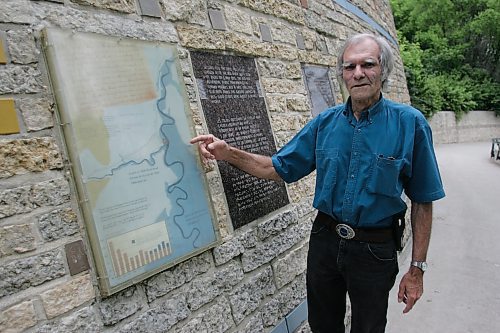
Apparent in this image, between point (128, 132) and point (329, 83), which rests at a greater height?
point (329, 83)

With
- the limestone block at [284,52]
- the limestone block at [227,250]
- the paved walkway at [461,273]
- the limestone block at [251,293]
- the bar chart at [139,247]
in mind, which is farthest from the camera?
the paved walkway at [461,273]

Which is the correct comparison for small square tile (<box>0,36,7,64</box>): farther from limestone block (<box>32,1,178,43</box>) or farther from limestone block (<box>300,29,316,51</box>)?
limestone block (<box>300,29,316,51</box>)

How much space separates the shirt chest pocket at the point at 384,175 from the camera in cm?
214

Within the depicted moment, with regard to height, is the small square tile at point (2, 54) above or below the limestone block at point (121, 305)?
above

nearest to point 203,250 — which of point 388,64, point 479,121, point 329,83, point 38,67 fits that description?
point 38,67

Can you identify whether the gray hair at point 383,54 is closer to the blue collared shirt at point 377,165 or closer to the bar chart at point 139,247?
the blue collared shirt at point 377,165

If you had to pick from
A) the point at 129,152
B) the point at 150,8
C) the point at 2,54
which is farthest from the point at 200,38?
the point at 2,54

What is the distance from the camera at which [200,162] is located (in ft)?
7.62

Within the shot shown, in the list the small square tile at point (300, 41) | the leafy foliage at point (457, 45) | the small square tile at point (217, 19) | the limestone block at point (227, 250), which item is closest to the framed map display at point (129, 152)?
the limestone block at point (227, 250)

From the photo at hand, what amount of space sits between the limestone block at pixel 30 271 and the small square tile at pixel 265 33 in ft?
7.22

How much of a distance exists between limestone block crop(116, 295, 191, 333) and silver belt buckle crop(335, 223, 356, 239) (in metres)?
0.92

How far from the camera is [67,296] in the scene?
5.48 ft

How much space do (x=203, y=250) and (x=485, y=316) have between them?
2.76 metres

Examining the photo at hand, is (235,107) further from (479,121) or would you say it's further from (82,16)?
(479,121)
